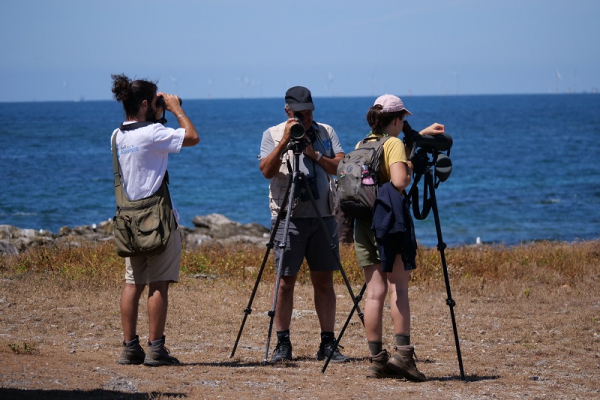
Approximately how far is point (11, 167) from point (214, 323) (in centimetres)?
4465

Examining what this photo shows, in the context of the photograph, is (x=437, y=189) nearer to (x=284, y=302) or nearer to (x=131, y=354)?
(x=284, y=302)

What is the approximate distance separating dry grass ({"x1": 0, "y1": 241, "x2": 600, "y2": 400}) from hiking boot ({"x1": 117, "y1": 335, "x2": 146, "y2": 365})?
0.10 metres

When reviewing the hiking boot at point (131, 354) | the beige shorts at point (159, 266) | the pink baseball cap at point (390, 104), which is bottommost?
the hiking boot at point (131, 354)

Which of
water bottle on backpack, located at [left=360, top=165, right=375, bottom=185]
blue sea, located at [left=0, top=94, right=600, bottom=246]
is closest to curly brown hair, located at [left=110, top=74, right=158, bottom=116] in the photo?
water bottle on backpack, located at [left=360, top=165, right=375, bottom=185]

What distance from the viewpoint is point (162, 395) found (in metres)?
5.29

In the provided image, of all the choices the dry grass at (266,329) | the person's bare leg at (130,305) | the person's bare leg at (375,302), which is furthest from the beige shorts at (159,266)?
the person's bare leg at (375,302)

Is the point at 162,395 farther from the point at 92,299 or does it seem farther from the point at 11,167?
the point at 11,167

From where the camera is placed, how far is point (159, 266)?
616 cm

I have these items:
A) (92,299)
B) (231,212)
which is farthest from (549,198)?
(92,299)

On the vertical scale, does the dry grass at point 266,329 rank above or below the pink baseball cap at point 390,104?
below

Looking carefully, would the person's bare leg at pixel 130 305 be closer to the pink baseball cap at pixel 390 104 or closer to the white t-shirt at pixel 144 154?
the white t-shirt at pixel 144 154

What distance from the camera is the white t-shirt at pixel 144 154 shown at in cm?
605

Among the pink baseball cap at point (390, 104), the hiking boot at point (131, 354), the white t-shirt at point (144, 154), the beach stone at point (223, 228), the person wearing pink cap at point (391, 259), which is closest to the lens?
the person wearing pink cap at point (391, 259)

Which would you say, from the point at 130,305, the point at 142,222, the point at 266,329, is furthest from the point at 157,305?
the point at 266,329
